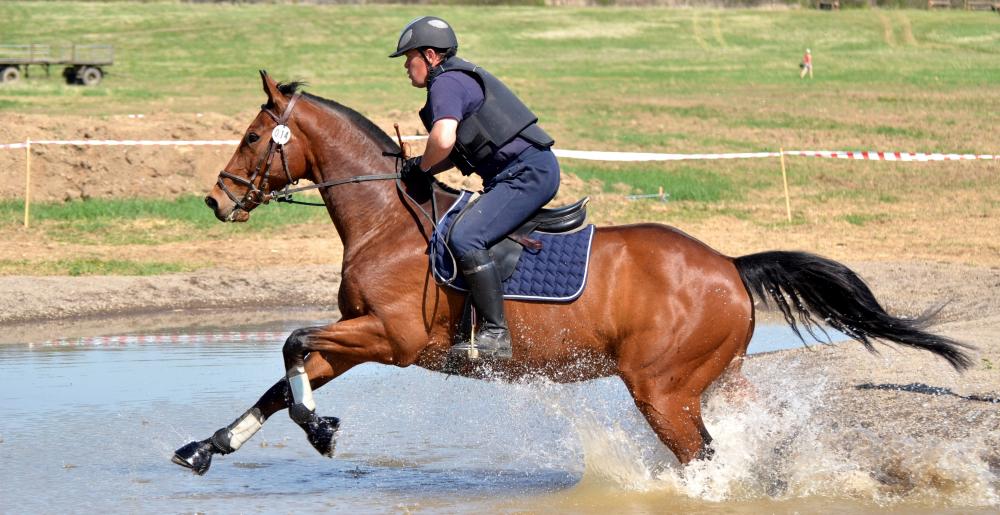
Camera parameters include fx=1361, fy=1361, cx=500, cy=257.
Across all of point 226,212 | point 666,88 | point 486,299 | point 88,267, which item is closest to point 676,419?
point 486,299

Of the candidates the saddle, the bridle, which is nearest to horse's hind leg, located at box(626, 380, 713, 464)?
the saddle

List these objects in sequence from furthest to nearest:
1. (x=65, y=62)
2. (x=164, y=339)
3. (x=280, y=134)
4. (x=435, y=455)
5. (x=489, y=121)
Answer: (x=65, y=62) < (x=164, y=339) < (x=435, y=455) < (x=280, y=134) < (x=489, y=121)

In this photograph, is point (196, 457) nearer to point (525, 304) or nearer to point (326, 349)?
point (326, 349)

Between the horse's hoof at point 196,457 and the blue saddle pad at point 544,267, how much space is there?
1632 millimetres

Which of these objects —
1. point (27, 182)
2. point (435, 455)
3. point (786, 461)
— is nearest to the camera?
point (786, 461)

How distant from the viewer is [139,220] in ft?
61.9

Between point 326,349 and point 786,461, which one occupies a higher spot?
point 326,349

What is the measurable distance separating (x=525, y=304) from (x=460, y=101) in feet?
3.69

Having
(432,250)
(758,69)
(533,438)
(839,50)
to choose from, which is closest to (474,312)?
(432,250)

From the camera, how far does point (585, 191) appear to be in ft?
70.4

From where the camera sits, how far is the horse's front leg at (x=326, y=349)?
7.22 metres

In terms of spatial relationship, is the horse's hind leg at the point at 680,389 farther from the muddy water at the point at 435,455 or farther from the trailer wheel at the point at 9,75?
the trailer wheel at the point at 9,75

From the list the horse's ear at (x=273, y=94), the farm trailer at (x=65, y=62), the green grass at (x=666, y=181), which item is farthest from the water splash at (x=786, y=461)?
the farm trailer at (x=65, y=62)

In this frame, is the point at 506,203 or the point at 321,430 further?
the point at 321,430
